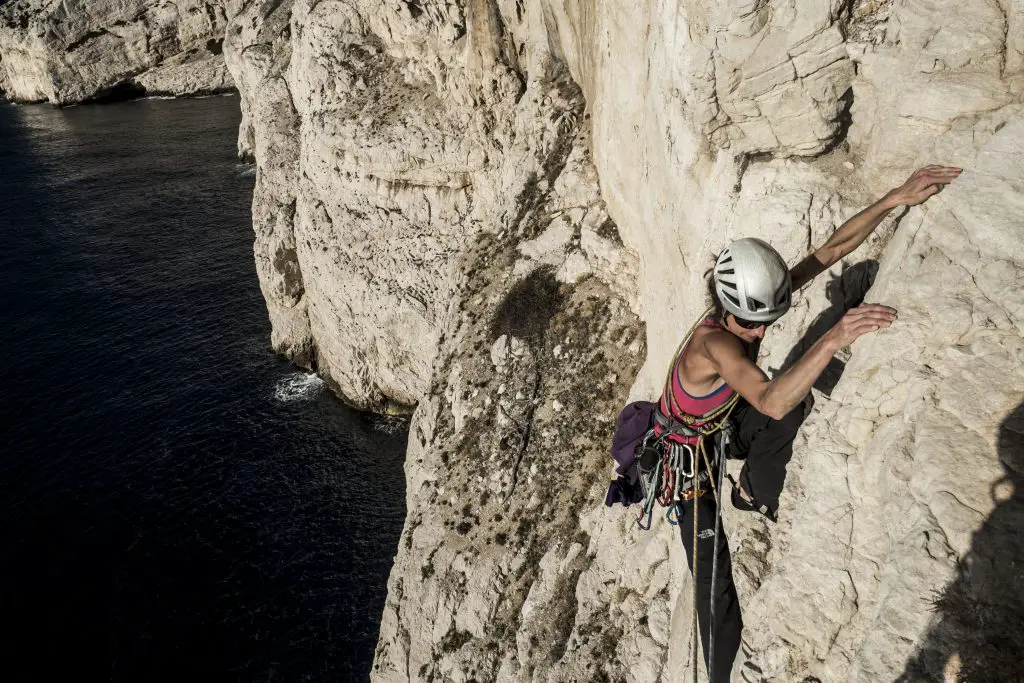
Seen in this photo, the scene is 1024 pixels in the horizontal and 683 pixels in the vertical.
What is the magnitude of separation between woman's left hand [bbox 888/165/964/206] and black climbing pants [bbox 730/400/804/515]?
9.53 ft

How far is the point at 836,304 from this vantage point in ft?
33.1

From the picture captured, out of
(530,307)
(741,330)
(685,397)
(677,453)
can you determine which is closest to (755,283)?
(741,330)

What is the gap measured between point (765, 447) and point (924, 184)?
3882mm

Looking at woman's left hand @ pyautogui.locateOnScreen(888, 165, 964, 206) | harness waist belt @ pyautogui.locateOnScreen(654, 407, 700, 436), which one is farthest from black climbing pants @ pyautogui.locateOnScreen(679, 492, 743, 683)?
woman's left hand @ pyautogui.locateOnScreen(888, 165, 964, 206)

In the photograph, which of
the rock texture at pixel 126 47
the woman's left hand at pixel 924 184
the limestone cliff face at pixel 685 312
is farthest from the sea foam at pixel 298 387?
the rock texture at pixel 126 47

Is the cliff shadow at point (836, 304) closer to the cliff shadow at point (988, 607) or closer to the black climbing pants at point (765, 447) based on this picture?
the black climbing pants at point (765, 447)

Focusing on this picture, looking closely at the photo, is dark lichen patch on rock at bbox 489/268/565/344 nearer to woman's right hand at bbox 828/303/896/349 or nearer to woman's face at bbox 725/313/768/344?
woman's face at bbox 725/313/768/344

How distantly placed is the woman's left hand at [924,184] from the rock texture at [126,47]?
134789mm

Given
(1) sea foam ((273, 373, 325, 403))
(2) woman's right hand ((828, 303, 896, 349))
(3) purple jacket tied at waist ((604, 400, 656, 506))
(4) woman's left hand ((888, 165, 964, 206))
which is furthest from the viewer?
(1) sea foam ((273, 373, 325, 403))

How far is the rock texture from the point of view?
124000 millimetres

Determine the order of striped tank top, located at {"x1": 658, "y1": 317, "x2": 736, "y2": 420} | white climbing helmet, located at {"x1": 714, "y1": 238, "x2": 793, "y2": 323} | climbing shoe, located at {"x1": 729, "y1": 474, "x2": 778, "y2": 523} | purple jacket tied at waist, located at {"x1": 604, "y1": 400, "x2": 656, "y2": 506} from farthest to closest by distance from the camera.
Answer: purple jacket tied at waist, located at {"x1": 604, "y1": 400, "x2": 656, "y2": 506} → climbing shoe, located at {"x1": 729, "y1": 474, "x2": 778, "y2": 523} → striped tank top, located at {"x1": 658, "y1": 317, "x2": 736, "y2": 420} → white climbing helmet, located at {"x1": 714, "y1": 238, "x2": 793, "y2": 323}

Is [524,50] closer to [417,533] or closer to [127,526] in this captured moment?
[417,533]

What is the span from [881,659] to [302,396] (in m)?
46.7

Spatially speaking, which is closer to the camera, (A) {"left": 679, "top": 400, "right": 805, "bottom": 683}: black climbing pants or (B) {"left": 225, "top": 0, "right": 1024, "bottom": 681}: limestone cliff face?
(B) {"left": 225, "top": 0, "right": 1024, "bottom": 681}: limestone cliff face
